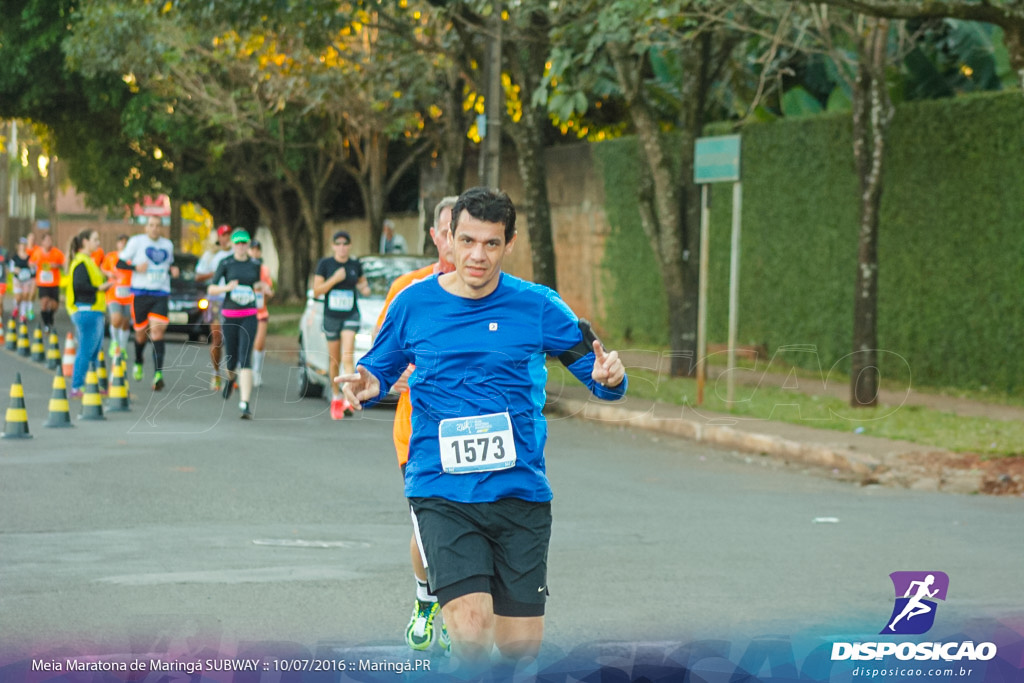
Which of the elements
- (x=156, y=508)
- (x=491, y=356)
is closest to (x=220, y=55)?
(x=156, y=508)

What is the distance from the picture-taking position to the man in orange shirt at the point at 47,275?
84.1 ft

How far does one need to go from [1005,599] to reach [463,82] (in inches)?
777

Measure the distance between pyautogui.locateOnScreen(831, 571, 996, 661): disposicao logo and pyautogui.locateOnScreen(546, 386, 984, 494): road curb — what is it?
419cm

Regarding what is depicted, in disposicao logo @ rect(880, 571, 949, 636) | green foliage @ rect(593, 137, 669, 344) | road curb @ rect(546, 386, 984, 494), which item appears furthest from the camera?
green foliage @ rect(593, 137, 669, 344)

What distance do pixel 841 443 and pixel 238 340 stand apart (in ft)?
21.2

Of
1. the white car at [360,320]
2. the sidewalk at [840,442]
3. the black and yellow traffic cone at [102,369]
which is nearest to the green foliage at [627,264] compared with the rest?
the sidewalk at [840,442]

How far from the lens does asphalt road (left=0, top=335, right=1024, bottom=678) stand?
6777mm

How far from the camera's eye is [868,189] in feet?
52.9

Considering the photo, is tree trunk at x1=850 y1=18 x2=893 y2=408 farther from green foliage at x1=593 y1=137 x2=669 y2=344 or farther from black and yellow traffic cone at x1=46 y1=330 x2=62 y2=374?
black and yellow traffic cone at x1=46 y1=330 x2=62 y2=374

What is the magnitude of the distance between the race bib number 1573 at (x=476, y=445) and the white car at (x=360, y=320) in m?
11.9

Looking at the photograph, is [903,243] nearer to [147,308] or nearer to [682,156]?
[682,156]

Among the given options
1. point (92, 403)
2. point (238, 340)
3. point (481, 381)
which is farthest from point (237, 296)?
point (481, 381)

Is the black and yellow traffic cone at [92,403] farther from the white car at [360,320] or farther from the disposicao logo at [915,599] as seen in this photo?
the disposicao logo at [915,599]

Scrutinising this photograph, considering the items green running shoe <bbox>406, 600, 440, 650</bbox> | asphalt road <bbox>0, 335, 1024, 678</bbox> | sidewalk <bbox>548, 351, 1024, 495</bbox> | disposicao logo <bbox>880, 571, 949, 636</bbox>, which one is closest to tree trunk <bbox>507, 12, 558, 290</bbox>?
sidewalk <bbox>548, 351, 1024, 495</bbox>
